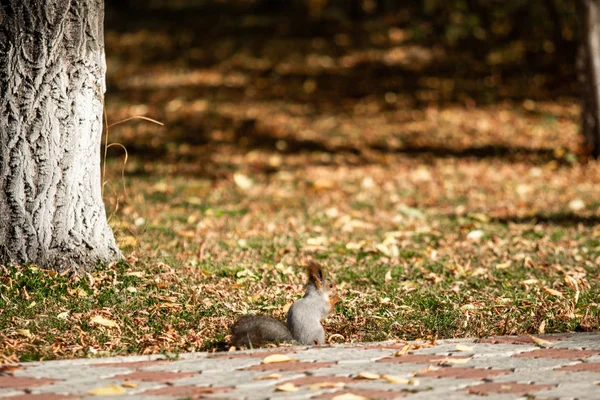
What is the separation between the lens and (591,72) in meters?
10.8

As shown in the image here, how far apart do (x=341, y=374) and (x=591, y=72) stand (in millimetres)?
8086

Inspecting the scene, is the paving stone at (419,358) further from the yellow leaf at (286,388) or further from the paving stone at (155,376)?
the paving stone at (155,376)

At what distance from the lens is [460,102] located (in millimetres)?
14156

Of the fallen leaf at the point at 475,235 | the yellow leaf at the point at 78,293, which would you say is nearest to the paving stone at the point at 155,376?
the yellow leaf at the point at 78,293

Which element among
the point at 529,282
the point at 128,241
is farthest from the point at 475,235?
the point at 128,241

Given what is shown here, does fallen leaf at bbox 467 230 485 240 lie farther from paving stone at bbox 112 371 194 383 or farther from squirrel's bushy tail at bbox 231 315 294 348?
paving stone at bbox 112 371 194 383

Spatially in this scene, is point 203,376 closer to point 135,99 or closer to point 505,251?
point 505,251

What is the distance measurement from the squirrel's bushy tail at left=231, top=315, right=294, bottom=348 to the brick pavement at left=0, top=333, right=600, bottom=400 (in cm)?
14

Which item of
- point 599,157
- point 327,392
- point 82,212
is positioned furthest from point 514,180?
point 327,392

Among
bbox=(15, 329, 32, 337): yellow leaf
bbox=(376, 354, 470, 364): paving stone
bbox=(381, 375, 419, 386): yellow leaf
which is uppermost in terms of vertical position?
bbox=(15, 329, 32, 337): yellow leaf

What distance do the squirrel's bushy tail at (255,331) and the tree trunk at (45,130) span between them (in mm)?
1520

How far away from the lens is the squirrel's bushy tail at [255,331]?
4.45 m

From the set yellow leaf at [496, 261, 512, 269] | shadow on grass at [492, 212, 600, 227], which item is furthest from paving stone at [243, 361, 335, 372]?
shadow on grass at [492, 212, 600, 227]

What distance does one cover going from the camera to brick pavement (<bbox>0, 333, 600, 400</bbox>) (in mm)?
3660
